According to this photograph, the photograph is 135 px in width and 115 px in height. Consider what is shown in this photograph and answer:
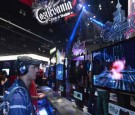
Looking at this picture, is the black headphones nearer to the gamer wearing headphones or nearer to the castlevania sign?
the gamer wearing headphones

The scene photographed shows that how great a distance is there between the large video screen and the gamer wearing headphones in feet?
3.13

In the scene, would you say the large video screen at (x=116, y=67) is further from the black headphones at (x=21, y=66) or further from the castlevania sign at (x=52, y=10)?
the castlevania sign at (x=52, y=10)

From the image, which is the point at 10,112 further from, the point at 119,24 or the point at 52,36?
the point at 52,36

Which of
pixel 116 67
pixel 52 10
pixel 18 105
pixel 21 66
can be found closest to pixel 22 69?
pixel 21 66

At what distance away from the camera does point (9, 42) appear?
1516 centimetres

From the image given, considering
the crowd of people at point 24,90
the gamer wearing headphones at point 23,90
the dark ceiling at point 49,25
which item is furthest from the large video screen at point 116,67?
the dark ceiling at point 49,25

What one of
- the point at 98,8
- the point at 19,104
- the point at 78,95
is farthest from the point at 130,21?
the point at 98,8

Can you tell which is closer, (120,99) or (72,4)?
(120,99)

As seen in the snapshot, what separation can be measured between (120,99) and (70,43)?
441 inches

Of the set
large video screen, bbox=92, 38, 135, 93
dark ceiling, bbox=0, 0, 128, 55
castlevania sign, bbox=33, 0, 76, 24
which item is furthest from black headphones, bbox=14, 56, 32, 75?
dark ceiling, bbox=0, 0, 128, 55

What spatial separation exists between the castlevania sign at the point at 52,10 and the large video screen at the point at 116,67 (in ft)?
13.3

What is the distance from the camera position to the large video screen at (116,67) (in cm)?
210

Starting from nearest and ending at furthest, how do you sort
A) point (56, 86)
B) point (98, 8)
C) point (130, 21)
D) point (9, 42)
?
point (130, 21) → point (56, 86) → point (98, 8) → point (9, 42)

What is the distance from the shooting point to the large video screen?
82.6 inches
